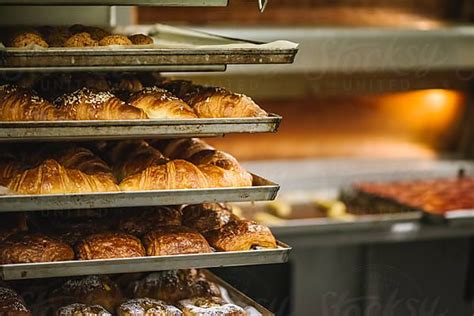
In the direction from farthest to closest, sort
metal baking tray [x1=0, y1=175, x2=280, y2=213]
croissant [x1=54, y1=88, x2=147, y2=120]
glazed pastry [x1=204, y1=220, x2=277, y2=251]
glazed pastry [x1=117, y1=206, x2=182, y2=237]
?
1. glazed pastry [x1=117, y1=206, x2=182, y2=237]
2. glazed pastry [x1=204, y1=220, x2=277, y2=251]
3. croissant [x1=54, y1=88, x2=147, y2=120]
4. metal baking tray [x1=0, y1=175, x2=280, y2=213]

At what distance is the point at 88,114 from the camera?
2398mm

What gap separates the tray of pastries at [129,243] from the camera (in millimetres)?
2355

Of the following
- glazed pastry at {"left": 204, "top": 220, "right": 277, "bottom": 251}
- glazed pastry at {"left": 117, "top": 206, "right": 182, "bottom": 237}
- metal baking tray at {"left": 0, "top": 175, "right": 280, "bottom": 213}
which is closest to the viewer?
metal baking tray at {"left": 0, "top": 175, "right": 280, "bottom": 213}

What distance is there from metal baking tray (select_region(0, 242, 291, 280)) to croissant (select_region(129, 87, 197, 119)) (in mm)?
380

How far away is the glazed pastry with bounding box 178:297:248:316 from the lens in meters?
2.53

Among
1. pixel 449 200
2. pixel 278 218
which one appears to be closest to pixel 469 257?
pixel 449 200

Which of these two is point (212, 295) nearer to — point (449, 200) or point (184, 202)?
point (184, 202)

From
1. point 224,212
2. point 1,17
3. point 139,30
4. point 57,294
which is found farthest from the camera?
point 139,30

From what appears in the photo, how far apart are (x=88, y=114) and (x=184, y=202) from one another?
0.34 m

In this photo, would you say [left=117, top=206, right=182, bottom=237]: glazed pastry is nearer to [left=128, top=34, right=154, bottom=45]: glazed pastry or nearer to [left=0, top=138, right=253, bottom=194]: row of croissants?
[left=0, top=138, right=253, bottom=194]: row of croissants

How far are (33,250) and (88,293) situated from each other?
264 mm

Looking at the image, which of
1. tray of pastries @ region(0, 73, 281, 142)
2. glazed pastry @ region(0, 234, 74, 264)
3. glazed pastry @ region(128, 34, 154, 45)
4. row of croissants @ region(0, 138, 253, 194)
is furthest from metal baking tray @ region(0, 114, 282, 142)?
glazed pastry @ region(128, 34, 154, 45)

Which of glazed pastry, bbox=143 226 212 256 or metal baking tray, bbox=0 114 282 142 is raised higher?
metal baking tray, bbox=0 114 282 142

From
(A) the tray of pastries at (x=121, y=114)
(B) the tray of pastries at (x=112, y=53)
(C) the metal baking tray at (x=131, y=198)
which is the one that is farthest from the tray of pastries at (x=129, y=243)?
(B) the tray of pastries at (x=112, y=53)
